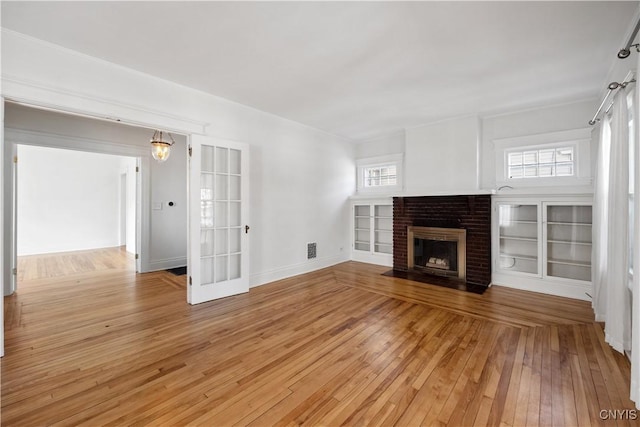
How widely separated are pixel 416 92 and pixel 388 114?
2.89ft

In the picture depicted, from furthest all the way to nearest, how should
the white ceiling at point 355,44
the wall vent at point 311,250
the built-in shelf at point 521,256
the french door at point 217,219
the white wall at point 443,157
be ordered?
the wall vent at point 311,250 < the white wall at point 443,157 < the built-in shelf at point 521,256 < the french door at point 217,219 < the white ceiling at point 355,44

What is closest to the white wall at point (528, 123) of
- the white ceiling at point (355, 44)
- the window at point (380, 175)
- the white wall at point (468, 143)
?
the white wall at point (468, 143)

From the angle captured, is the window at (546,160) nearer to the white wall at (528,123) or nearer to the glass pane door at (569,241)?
the white wall at (528,123)

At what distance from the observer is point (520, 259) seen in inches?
164

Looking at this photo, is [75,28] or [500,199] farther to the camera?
[500,199]

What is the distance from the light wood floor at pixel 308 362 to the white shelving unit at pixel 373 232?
2160 mm

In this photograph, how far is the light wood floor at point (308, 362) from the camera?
163 centimetres

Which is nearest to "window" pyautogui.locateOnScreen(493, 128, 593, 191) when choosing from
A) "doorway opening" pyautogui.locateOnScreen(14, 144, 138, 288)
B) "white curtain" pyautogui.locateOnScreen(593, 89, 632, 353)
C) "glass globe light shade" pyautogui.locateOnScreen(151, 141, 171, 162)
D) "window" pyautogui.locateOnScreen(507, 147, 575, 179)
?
"window" pyautogui.locateOnScreen(507, 147, 575, 179)

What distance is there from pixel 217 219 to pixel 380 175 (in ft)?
12.5

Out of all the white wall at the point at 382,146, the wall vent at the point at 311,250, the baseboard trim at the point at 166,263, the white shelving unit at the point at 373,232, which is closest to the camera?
the wall vent at the point at 311,250

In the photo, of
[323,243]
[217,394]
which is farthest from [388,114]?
[217,394]

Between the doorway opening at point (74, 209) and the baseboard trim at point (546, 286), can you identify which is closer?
the baseboard trim at point (546, 286)

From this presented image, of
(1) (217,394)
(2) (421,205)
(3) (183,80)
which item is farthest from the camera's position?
(2) (421,205)

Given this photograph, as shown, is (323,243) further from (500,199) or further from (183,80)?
(183,80)
